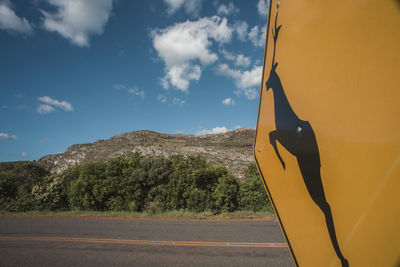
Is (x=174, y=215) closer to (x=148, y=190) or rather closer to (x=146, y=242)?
(x=148, y=190)

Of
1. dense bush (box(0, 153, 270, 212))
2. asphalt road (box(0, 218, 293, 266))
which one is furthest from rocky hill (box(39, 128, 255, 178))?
asphalt road (box(0, 218, 293, 266))

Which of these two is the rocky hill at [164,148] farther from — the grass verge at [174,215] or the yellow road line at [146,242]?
the yellow road line at [146,242]

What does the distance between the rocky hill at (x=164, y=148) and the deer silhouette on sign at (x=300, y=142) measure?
26.8 m

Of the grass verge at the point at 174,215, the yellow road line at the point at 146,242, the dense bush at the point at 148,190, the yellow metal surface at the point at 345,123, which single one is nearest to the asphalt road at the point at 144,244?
the yellow road line at the point at 146,242

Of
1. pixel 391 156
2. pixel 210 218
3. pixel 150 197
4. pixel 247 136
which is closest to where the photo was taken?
pixel 391 156

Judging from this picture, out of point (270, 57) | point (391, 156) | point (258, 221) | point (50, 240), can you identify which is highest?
point (270, 57)

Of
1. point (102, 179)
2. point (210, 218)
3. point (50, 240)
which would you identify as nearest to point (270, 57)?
point (50, 240)

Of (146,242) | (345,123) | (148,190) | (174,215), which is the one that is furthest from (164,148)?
(345,123)

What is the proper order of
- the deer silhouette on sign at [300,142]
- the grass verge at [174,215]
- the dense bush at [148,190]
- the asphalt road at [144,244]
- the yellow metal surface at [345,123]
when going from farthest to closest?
the dense bush at [148,190] → the grass verge at [174,215] → the asphalt road at [144,244] → the deer silhouette on sign at [300,142] → the yellow metal surface at [345,123]

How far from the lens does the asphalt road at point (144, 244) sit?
4770 millimetres

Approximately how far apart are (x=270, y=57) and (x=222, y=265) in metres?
4.94

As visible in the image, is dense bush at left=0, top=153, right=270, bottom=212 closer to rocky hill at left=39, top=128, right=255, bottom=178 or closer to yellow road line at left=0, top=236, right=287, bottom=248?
yellow road line at left=0, top=236, right=287, bottom=248

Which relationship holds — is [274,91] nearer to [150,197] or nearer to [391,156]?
[391,156]

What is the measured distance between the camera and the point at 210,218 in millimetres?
8867
